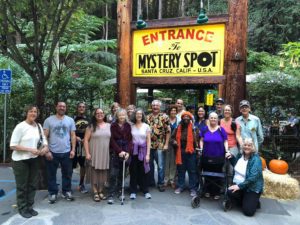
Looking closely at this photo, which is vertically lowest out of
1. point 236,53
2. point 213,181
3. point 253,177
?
point 213,181

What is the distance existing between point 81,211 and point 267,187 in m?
3.63

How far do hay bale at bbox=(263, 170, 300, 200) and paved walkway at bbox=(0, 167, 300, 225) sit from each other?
18 centimetres

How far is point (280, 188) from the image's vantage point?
6219 mm

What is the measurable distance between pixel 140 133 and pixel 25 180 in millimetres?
2084

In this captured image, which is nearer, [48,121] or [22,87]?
[48,121]

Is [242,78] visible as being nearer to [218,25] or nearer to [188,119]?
[218,25]

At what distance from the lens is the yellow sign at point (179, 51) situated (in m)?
7.25

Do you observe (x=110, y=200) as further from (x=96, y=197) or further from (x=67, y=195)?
(x=67, y=195)

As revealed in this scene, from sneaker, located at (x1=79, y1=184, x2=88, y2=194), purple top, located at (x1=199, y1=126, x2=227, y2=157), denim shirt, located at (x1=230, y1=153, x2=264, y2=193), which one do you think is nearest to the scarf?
purple top, located at (x1=199, y1=126, x2=227, y2=157)

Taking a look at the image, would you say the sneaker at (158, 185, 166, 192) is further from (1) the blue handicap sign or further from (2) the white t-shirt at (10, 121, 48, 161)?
(1) the blue handicap sign

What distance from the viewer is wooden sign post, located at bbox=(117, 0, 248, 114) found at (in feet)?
23.0

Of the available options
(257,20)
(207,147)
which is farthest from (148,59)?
(257,20)

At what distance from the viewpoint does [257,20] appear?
20.8 m

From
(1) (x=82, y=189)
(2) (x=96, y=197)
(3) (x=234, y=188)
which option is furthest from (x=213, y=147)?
(1) (x=82, y=189)
